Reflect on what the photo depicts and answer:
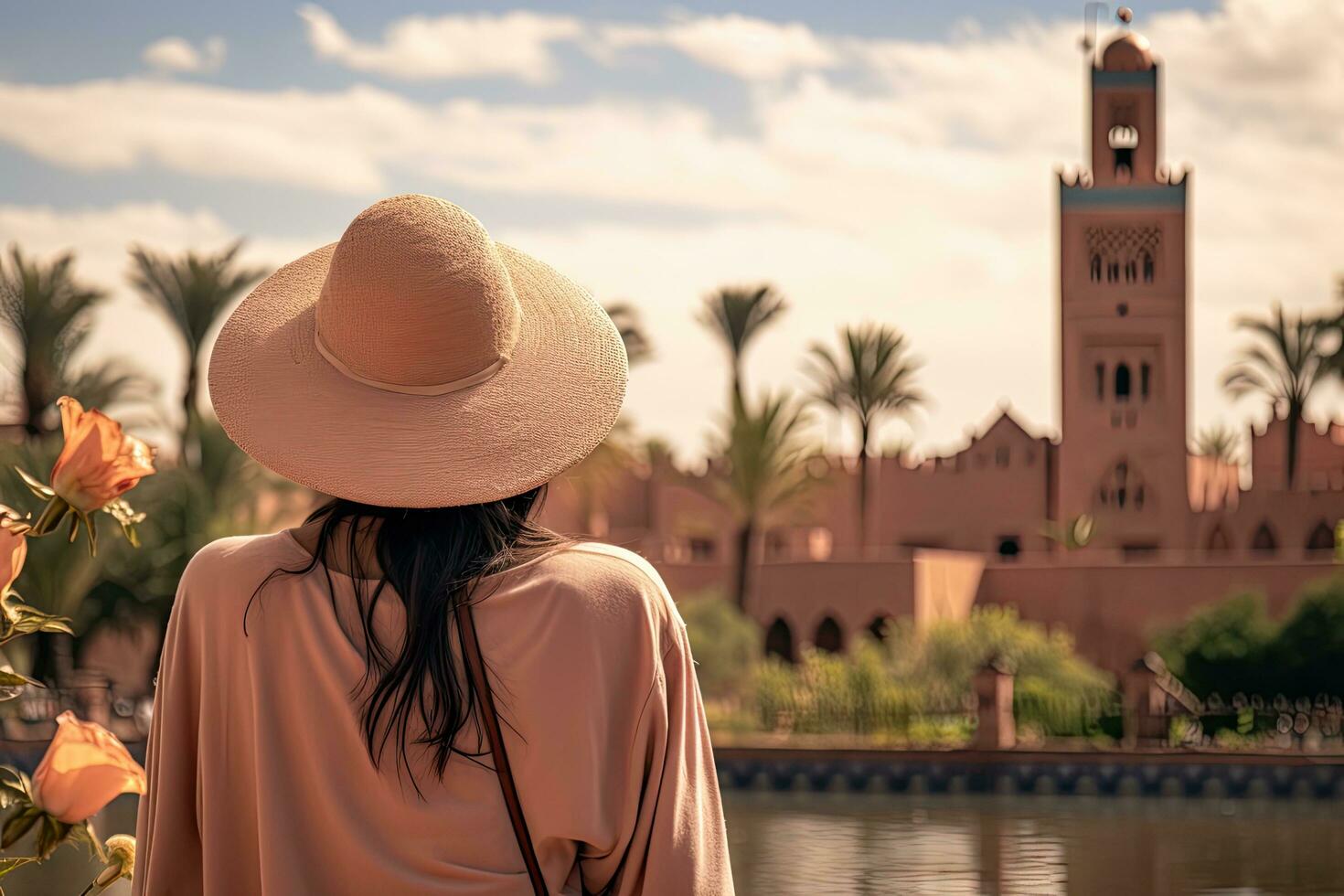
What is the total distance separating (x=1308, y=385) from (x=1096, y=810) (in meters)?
18.6

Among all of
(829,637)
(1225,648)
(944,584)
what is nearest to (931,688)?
(1225,648)

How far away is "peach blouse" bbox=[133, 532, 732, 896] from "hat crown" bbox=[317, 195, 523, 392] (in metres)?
0.21

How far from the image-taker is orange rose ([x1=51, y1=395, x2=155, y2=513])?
2.21 metres

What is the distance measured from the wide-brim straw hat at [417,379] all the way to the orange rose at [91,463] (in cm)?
25

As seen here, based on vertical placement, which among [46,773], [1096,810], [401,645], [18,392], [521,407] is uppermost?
[18,392]

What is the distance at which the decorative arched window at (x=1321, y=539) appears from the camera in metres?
36.6

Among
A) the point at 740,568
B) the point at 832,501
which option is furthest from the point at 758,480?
the point at 832,501

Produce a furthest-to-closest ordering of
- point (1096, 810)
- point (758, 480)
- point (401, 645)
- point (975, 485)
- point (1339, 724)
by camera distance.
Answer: point (975, 485) → point (758, 480) → point (1339, 724) → point (1096, 810) → point (401, 645)

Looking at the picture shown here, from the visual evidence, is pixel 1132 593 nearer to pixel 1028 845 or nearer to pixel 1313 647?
pixel 1313 647

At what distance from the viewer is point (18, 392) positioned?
2598 centimetres

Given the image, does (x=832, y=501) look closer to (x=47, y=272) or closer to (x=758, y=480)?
(x=758, y=480)

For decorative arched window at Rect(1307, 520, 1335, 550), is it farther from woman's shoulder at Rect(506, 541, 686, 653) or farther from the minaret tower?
woman's shoulder at Rect(506, 541, 686, 653)

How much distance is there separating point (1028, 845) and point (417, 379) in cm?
1693

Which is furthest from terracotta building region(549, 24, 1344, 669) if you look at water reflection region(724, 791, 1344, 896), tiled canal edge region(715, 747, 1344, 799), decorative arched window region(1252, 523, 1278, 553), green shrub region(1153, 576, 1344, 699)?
water reflection region(724, 791, 1344, 896)
